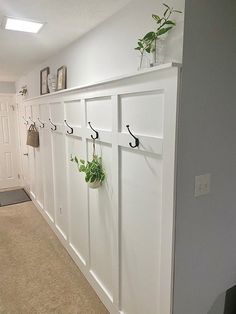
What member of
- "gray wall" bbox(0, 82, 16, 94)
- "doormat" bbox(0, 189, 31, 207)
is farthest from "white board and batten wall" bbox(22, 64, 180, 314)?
"gray wall" bbox(0, 82, 16, 94)

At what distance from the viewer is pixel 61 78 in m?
2.67

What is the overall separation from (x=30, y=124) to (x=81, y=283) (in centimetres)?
267

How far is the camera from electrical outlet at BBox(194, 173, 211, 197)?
1.35 m

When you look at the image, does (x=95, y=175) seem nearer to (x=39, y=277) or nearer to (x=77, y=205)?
(x=77, y=205)

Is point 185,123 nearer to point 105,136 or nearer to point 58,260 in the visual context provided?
point 105,136

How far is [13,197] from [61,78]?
2998 mm

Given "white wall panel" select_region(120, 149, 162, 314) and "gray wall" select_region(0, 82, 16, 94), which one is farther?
"gray wall" select_region(0, 82, 16, 94)

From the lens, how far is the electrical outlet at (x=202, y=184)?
4.41ft

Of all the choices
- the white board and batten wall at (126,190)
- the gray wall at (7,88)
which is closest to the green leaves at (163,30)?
the white board and batten wall at (126,190)

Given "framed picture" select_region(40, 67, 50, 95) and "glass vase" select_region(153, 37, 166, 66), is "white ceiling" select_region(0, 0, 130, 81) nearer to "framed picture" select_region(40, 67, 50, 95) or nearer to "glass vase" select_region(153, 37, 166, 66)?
"framed picture" select_region(40, 67, 50, 95)

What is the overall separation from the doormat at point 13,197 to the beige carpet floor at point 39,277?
997 millimetres

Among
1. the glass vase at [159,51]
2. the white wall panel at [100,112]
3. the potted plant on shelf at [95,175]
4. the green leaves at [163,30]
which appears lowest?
the potted plant on shelf at [95,175]

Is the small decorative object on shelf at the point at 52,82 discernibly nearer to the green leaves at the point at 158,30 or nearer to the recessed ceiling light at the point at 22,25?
the recessed ceiling light at the point at 22,25

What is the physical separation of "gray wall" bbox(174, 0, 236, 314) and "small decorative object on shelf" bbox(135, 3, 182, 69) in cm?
10
